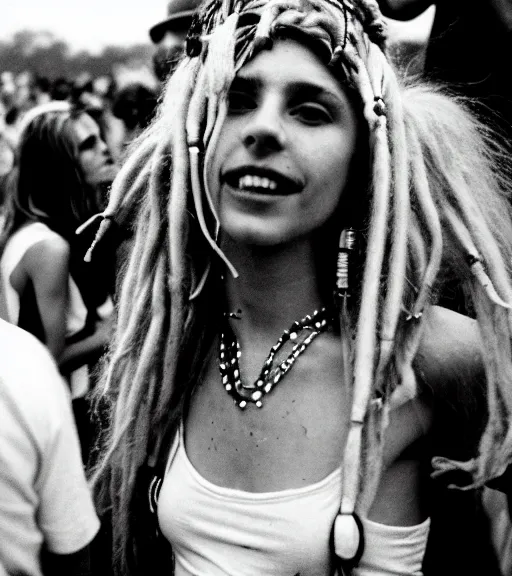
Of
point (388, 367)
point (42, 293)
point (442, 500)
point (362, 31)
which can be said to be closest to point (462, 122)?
point (362, 31)

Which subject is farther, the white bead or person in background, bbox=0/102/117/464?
person in background, bbox=0/102/117/464

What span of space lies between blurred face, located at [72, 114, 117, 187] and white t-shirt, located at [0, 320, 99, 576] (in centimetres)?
231

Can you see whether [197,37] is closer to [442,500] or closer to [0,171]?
[442,500]

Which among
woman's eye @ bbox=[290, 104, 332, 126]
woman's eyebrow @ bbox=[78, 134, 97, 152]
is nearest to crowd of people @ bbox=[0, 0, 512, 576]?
woman's eye @ bbox=[290, 104, 332, 126]

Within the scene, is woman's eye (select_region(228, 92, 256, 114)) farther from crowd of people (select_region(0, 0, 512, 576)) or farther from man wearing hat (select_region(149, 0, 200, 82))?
man wearing hat (select_region(149, 0, 200, 82))

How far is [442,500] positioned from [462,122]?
84cm

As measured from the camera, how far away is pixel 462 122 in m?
1.59

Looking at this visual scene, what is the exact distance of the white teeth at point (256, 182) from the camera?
4.43 ft

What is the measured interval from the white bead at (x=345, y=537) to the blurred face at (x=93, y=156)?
246cm

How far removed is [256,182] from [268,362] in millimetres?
392

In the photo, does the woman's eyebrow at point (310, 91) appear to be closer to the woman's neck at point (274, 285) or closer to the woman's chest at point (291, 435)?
the woman's neck at point (274, 285)

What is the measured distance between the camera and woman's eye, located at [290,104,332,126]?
138 cm

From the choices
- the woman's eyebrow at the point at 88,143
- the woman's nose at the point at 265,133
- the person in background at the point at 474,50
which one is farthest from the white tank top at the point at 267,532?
the woman's eyebrow at the point at 88,143

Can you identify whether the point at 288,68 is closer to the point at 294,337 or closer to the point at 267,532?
the point at 294,337
